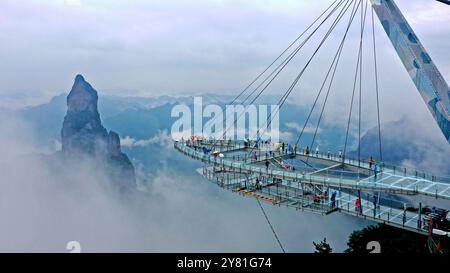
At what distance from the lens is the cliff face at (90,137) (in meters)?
49.4

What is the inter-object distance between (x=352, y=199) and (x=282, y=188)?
2.51m

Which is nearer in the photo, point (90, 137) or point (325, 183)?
point (325, 183)

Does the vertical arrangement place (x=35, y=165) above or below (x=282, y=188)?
below

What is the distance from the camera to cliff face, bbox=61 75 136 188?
49406mm

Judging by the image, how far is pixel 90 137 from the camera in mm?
51594

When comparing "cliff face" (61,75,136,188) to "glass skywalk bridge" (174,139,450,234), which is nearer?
"glass skywalk bridge" (174,139,450,234)

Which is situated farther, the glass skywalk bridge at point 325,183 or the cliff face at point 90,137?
the cliff face at point 90,137

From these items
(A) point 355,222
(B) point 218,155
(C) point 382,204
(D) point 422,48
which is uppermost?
(D) point 422,48

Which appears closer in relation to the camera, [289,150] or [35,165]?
[289,150]
